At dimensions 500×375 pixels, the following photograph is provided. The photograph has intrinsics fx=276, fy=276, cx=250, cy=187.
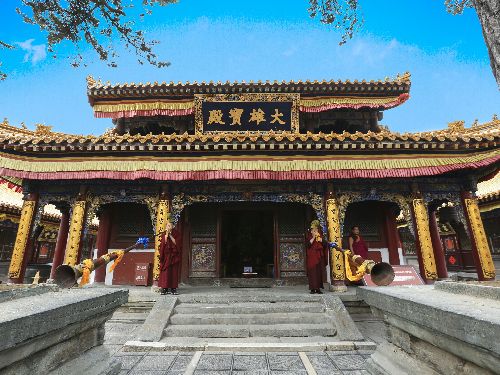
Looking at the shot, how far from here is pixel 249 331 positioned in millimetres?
4523

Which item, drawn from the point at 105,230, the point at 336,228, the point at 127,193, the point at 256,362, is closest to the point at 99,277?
the point at 105,230

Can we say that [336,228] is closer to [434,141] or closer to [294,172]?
[294,172]

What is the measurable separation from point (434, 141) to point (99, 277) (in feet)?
31.9

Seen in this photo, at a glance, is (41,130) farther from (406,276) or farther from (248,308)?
(406,276)

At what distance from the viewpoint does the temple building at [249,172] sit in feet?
21.9

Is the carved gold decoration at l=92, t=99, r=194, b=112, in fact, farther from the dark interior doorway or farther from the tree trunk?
the tree trunk

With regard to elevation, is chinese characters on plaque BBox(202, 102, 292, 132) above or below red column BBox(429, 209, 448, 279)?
above

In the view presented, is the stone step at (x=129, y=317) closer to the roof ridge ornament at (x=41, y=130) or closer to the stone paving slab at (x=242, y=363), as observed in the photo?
the stone paving slab at (x=242, y=363)

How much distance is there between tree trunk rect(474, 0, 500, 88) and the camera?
3.18 metres

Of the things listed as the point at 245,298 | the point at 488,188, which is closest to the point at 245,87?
the point at 245,298

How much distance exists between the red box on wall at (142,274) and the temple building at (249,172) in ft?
0.38

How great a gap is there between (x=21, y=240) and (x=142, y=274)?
305 cm

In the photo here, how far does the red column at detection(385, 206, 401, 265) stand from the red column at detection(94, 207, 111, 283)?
826 cm

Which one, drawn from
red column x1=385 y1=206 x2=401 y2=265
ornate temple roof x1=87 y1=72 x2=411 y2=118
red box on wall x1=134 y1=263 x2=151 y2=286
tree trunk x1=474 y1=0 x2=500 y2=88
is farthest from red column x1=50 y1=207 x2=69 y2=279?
tree trunk x1=474 y1=0 x2=500 y2=88
